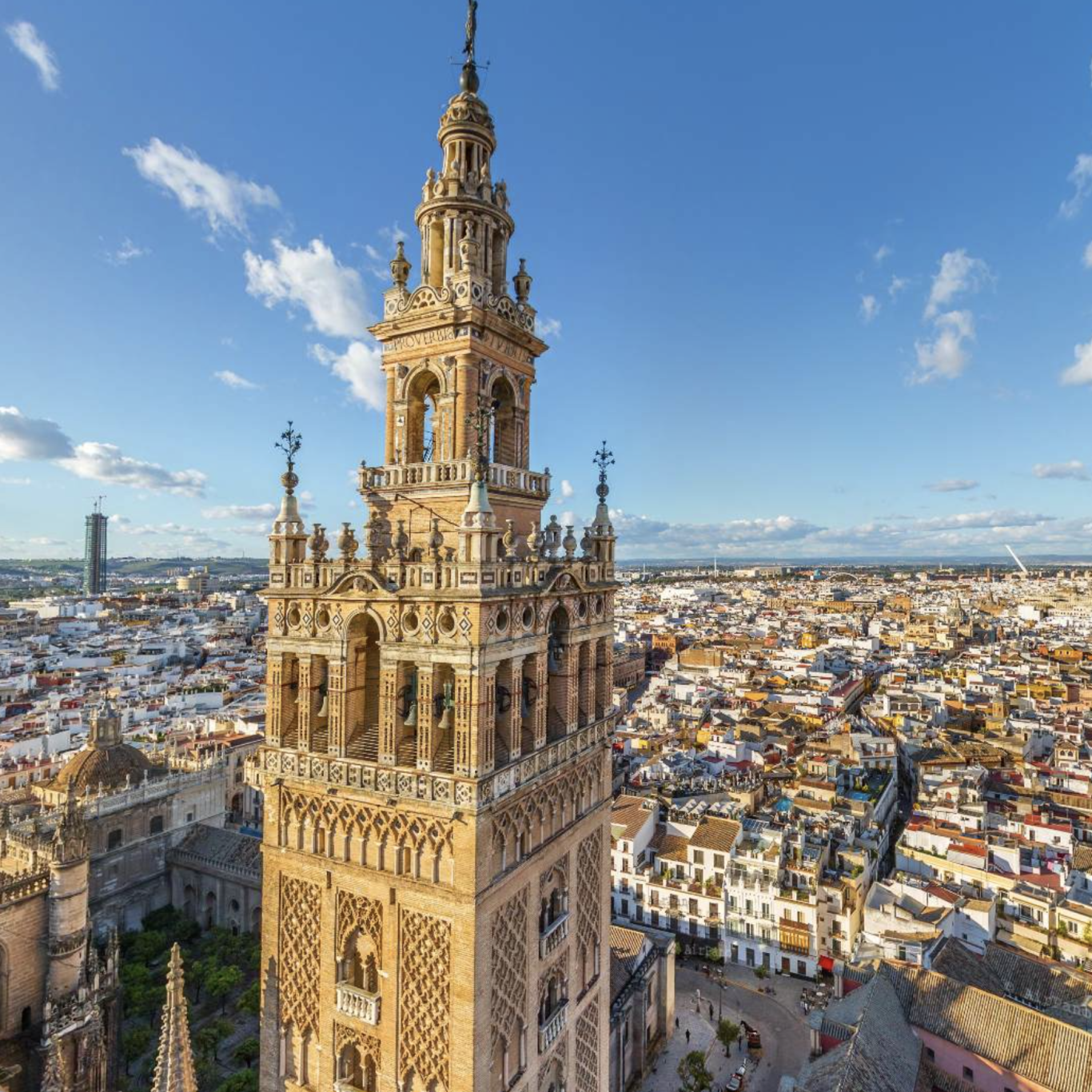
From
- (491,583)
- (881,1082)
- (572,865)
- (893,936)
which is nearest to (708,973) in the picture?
(893,936)

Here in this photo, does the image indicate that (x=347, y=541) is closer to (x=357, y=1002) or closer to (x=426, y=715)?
(x=426, y=715)

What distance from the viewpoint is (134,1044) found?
30.9 metres

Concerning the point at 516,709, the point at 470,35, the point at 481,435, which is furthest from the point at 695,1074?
the point at 470,35

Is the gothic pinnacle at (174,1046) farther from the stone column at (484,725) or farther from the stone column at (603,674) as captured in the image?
the stone column at (603,674)

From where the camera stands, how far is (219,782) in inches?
1987

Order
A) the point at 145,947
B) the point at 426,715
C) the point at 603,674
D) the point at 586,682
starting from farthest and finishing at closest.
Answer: the point at 145,947 → the point at 603,674 → the point at 586,682 → the point at 426,715

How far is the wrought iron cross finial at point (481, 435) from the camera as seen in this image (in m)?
13.9

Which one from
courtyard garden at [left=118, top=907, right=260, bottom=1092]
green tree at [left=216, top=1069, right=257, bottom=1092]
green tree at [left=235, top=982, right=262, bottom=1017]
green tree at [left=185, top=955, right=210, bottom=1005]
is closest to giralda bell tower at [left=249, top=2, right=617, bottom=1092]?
green tree at [left=216, top=1069, right=257, bottom=1092]

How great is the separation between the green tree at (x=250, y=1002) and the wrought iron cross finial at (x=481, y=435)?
106 feet

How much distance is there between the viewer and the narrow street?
33.9m

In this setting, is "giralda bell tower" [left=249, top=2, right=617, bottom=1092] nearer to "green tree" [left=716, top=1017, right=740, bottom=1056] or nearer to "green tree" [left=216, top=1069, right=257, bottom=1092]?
"green tree" [left=216, top=1069, right=257, bottom=1092]

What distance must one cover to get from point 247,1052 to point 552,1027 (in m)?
24.0

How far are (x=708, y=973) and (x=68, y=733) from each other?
65.3 meters

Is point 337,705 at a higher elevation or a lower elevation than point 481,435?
lower
